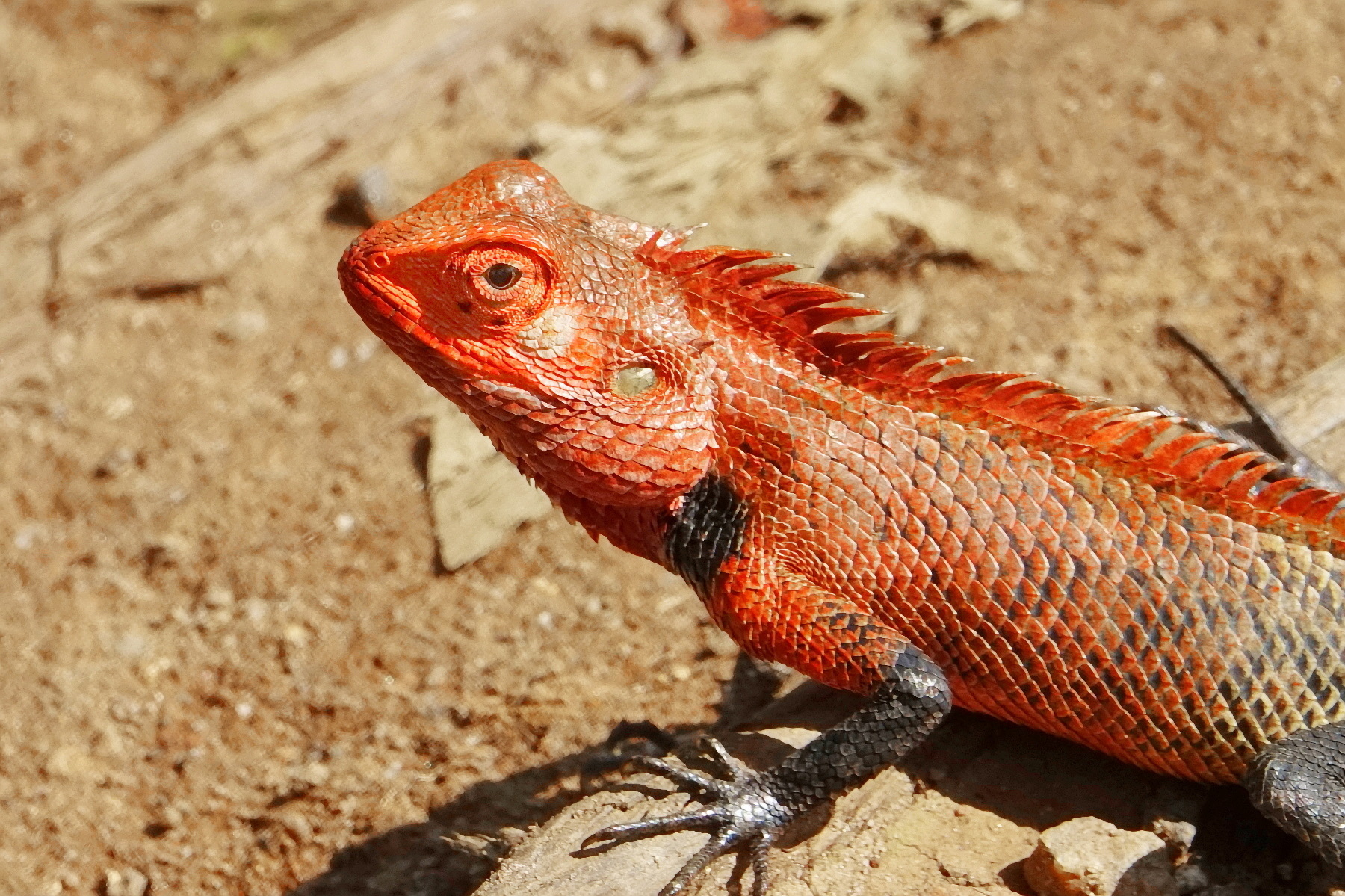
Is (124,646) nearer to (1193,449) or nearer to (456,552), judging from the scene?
(456,552)

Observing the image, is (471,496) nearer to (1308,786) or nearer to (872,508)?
(872,508)

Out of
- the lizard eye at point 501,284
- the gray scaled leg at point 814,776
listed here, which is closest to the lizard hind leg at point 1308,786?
the gray scaled leg at point 814,776

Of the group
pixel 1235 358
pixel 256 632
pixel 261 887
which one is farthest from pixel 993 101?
pixel 261 887

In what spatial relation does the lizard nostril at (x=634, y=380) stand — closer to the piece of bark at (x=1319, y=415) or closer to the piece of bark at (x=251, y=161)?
the piece of bark at (x=1319, y=415)

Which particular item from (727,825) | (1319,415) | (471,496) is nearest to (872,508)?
(727,825)

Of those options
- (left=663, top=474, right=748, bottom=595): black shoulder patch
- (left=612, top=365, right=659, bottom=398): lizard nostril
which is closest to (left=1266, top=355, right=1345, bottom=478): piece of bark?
(left=663, top=474, right=748, bottom=595): black shoulder patch

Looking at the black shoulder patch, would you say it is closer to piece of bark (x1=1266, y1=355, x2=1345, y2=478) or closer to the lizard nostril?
the lizard nostril

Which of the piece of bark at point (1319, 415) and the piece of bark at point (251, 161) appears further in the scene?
the piece of bark at point (251, 161)
